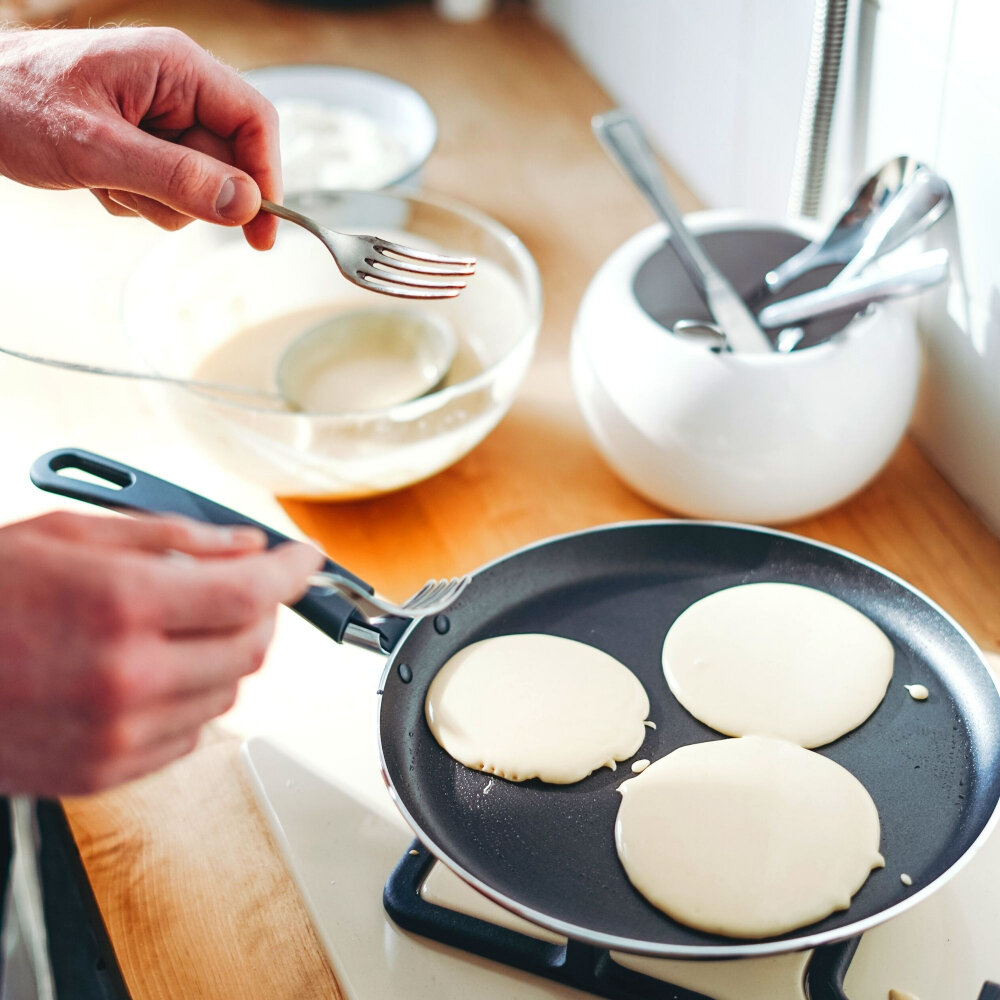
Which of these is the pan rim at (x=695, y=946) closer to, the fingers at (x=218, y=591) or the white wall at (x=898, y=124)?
the fingers at (x=218, y=591)

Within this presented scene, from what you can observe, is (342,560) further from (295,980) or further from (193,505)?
(295,980)

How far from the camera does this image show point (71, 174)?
71 cm


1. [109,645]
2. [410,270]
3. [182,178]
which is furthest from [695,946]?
[182,178]

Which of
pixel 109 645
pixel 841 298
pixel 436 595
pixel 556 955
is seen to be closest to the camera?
pixel 109 645

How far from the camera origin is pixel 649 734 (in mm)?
675

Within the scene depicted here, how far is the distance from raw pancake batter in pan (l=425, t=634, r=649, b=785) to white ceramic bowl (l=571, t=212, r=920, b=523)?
0.19 meters

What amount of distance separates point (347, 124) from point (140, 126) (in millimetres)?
573

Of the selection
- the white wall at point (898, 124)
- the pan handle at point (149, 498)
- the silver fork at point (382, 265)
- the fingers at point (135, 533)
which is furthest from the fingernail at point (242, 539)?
the white wall at point (898, 124)

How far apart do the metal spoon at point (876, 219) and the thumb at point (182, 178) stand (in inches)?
17.9

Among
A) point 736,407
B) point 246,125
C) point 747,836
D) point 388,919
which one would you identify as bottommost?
point 388,919

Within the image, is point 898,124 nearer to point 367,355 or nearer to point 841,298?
point 841,298

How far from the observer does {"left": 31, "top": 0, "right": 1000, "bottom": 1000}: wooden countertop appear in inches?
25.1

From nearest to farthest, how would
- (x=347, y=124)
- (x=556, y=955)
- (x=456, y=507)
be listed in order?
(x=556, y=955) → (x=456, y=507) → (x=347, y=124)

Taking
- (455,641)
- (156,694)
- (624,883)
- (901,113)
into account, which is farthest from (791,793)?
(901,113)
